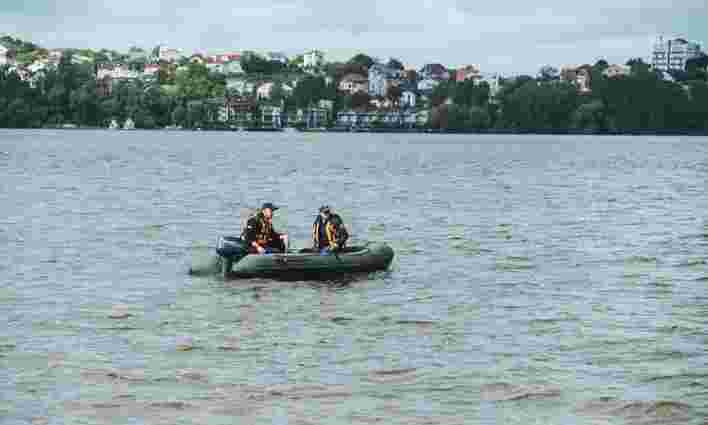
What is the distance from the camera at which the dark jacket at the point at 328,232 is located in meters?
31.0

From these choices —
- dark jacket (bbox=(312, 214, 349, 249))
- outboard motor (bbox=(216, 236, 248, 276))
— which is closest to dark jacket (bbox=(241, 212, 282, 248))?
outboard motor (bbox=(216, 236, 248, 276))

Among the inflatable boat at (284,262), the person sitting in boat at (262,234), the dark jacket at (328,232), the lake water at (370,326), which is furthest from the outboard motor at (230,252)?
the dark jacket at (328,232)

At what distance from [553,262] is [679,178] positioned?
71140 millimetres

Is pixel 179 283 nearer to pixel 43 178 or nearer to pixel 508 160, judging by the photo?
pixel 43 178

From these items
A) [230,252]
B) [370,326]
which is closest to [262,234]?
[230,252]

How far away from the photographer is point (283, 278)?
3089 centimetres

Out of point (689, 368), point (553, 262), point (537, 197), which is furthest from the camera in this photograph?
point (537, 197)

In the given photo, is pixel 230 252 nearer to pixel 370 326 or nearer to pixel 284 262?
pixel 284 262

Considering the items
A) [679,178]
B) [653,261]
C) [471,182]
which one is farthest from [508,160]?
[653,261]

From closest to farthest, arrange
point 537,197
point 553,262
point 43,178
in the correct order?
1. point 553,262
2. point 537,197
3. point 43,178

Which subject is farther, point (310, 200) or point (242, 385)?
point (310, 200)

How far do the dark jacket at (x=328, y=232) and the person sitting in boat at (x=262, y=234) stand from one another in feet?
2.70

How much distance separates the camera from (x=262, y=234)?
31078 millimetres

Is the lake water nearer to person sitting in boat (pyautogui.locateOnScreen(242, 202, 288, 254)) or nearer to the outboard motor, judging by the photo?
the outboard motor
